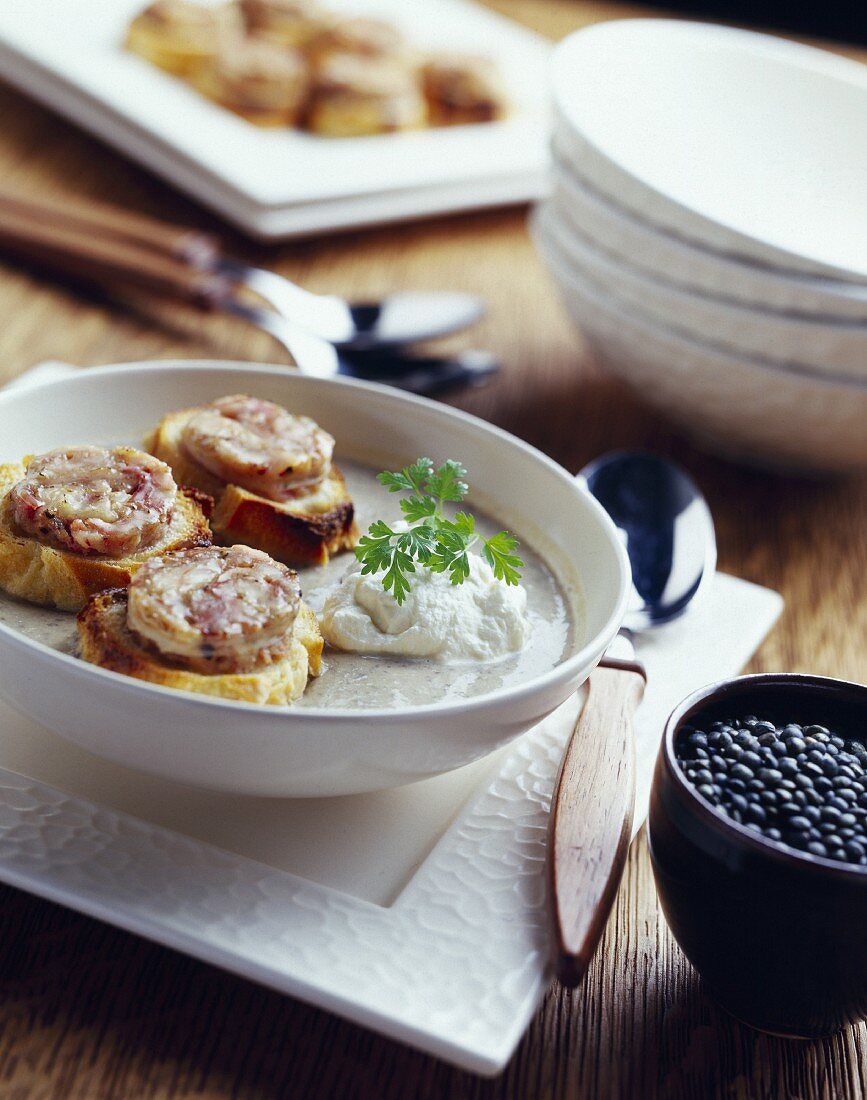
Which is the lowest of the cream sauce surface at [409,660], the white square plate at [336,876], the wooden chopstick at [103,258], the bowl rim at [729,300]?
the wooden chopstick at [103,258]

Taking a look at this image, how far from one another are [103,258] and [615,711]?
5.53ft

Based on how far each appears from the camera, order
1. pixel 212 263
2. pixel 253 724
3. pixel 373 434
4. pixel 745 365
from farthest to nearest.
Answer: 1. pixel 212 263
2. pixel 745 365
3. pixel 373 434
4. pixel 253 724

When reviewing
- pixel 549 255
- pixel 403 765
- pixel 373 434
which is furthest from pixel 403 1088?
pixel 549 255

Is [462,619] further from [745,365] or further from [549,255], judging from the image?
[549,255]

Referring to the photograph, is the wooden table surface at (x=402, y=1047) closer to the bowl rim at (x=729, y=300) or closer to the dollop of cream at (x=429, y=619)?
the dollop of cream at (x=429, y=619)

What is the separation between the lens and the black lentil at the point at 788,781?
1.20 m

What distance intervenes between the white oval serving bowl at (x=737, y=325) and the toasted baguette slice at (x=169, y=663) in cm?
106

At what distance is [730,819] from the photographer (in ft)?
3.95

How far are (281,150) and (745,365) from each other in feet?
4.72

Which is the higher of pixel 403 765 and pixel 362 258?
pixel 403 765

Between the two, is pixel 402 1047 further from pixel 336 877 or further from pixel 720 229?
pixel 720 229

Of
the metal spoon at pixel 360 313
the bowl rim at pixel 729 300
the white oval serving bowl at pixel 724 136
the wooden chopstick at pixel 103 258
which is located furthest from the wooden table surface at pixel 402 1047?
the wooden chopstick at pixel 103 258

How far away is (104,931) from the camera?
128cm

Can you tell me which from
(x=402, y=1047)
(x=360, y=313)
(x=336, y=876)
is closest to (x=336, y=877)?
(x=336, y=876)
